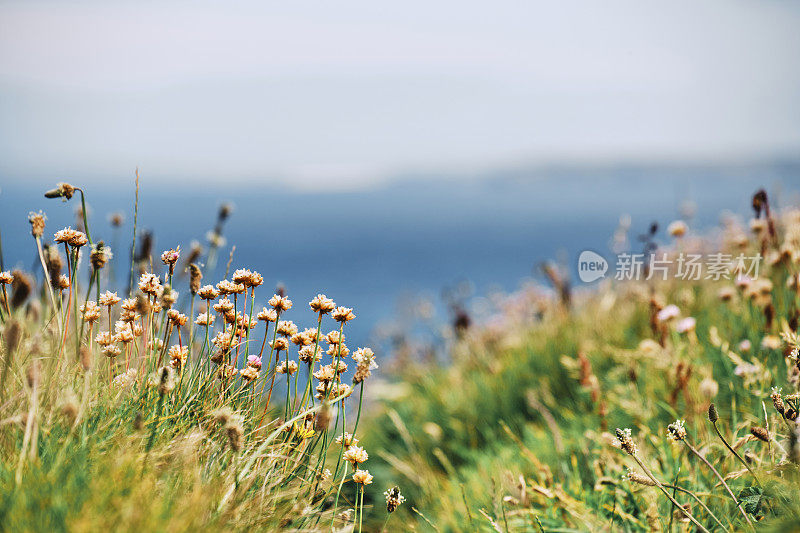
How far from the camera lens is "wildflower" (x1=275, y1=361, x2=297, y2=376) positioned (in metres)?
1.93

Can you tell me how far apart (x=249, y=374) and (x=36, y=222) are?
811 mm

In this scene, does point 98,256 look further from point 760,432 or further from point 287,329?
point 760,432

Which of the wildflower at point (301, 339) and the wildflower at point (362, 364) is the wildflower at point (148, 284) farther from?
the wildflower at point (362, 364)

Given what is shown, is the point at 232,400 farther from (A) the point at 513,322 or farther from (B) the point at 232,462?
(A) the point at 513,322

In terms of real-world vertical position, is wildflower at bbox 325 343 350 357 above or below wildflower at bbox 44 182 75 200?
below

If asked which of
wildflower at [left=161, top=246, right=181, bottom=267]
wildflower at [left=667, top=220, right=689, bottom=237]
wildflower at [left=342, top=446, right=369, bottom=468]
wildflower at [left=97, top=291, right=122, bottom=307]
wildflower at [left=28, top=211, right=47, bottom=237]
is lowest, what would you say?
wildflower at [left=342, top=446, right=369, bottom=468]

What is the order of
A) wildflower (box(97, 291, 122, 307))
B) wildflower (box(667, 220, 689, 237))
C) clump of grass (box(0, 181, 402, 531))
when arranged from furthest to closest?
wildflower (box(667, 220, 689, 237)), wildflower (box(97, 291, 122, 307)), clump of grass (box(0, 181, 402, 531))

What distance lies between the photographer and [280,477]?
1.80 metres

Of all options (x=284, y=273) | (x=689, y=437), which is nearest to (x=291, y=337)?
(x=689, y=437)

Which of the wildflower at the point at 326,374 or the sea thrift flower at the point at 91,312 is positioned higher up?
the sea thrift flower at the point at 91,312

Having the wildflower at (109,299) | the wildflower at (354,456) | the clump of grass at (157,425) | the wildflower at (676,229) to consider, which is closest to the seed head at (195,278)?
the clump of grass at (157,425)

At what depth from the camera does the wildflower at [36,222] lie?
1.86 metres

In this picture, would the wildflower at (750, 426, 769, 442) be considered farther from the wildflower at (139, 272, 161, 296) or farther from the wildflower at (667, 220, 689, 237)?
the wildflower at (667, 220, 689, 237)

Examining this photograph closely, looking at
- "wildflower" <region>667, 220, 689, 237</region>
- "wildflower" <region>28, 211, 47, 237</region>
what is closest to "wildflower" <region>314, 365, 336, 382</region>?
→ "wildflower" <region>28, 211, 47, 237</region>
